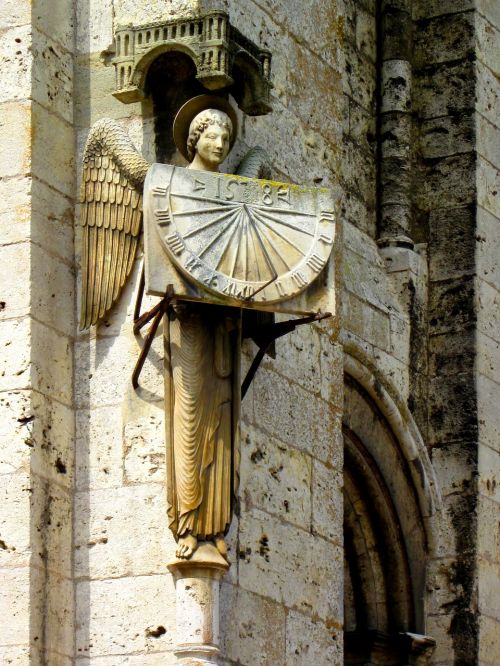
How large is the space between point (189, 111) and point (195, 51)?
0.24 m

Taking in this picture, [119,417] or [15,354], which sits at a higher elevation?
[15,354]

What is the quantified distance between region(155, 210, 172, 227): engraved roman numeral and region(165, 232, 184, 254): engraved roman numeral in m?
0.05

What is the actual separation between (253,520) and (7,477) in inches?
40.5

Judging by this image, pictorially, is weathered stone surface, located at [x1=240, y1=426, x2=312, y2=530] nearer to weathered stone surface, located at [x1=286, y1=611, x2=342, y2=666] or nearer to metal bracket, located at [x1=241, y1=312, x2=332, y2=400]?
metal bracket, located at [x1=241, y1=312, x2=332, y2=400]

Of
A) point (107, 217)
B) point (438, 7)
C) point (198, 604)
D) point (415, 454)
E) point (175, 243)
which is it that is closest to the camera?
point (175, 243)

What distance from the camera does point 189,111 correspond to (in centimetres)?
983

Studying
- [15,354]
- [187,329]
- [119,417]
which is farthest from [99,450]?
[187,329]

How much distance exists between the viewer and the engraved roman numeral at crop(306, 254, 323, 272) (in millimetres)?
9594

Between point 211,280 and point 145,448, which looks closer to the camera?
point 211,280

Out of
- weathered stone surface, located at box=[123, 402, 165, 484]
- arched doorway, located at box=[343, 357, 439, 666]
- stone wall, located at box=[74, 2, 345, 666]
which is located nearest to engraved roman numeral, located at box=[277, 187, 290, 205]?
stone wall, located at box=[74, 2, 345, 666]

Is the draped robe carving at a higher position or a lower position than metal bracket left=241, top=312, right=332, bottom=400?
lower

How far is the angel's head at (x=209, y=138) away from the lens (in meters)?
9.75

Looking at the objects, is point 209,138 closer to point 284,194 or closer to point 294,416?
point 284,194

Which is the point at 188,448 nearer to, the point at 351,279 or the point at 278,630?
the point at 278,630
